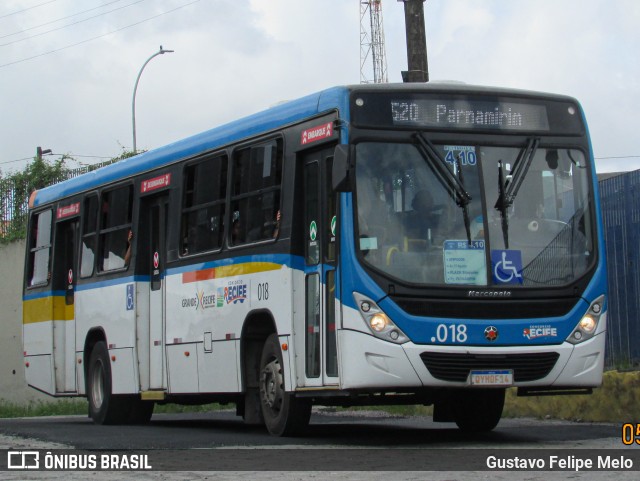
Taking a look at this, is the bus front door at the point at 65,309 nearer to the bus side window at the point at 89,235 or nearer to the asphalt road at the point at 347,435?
the bus side window at the point at 89,235

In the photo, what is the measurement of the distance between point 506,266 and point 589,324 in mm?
1001

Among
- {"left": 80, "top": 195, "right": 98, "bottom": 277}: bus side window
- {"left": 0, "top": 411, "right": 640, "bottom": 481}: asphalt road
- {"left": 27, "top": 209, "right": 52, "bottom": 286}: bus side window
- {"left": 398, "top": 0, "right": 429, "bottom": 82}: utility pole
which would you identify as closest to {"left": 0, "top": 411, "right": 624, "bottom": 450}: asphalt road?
{"left": 0, "top": 411, "right": 640, "bottom": 481}: asphalt road

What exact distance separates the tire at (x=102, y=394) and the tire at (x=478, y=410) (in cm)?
565

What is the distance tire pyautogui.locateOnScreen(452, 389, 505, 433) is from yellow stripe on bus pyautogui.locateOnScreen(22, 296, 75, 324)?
7101 mm

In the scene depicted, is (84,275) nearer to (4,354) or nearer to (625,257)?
(625,257)

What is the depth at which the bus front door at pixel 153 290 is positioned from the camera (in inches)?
661

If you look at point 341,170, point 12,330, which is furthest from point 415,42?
point 12,330

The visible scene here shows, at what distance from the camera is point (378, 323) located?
12.0m

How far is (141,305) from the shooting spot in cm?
1731

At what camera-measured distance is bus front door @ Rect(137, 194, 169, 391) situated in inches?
661

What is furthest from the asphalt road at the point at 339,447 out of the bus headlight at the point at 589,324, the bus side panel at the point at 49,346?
the bus side panel at the point at 49,346

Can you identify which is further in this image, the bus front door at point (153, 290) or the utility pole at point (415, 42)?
the utility pole at point (415, 42)

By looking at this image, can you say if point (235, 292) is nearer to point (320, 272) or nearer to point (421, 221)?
point (320, 272)

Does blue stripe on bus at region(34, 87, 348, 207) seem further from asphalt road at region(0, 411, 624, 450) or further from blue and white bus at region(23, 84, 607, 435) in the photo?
asphalt road at region(0, 411, 624, 450)
